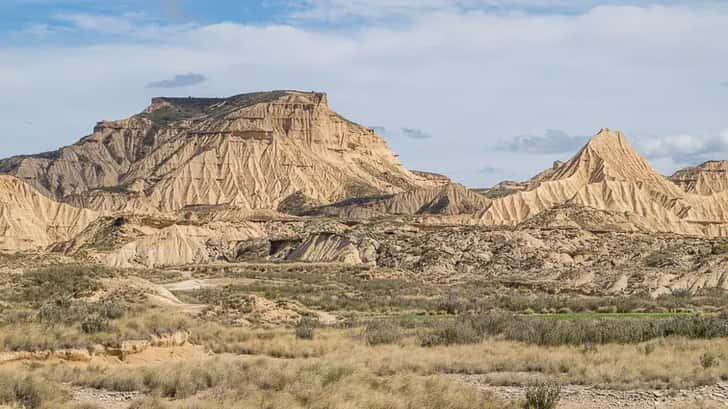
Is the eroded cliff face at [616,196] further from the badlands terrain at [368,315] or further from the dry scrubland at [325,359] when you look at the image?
the dry scrubland at [325,359]

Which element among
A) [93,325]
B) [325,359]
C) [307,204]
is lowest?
[325,359]

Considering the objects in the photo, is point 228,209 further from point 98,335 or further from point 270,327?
point 98,335

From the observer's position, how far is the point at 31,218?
141 metres

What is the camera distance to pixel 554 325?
31.0 meters

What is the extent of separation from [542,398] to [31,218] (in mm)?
128658

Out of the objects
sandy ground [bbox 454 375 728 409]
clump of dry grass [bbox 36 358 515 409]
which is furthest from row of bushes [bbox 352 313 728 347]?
clump of dry grass [bbox 36 358 515 409]

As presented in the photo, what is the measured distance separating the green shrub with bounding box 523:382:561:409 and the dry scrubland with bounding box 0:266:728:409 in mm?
287

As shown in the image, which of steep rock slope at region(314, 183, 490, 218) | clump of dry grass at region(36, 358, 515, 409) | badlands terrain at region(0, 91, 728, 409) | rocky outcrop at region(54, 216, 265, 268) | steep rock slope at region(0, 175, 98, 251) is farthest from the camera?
steep rock slope at region(314, 183, 490, 218)

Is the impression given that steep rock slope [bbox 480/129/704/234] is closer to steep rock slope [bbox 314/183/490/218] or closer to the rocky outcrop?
steep rock slope [bbox 314/183/490/218]

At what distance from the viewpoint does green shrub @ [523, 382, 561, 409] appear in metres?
20.2

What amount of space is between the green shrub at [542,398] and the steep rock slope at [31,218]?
111 metres

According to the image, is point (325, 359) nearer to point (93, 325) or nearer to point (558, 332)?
point (93, 325)

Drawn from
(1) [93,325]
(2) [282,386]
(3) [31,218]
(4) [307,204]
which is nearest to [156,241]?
(3) [31,218]

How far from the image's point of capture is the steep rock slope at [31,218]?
130875 mm
